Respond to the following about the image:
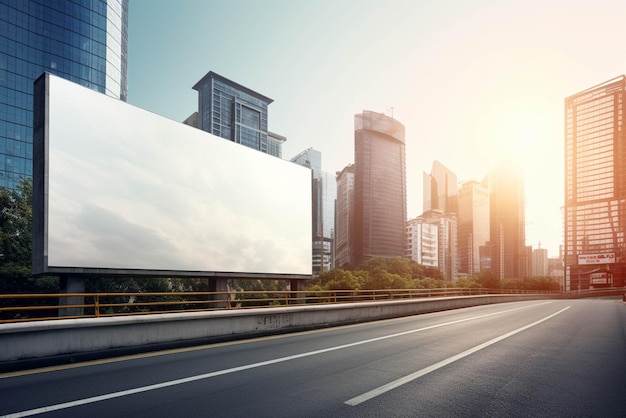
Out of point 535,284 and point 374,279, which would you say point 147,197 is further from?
point 535,284

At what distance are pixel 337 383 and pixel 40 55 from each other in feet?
343

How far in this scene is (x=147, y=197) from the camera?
66.5 feet

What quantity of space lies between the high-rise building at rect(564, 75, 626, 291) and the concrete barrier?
614 feet

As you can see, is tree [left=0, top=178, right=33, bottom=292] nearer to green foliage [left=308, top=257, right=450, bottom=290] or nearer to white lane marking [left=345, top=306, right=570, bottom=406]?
white lane marking [left=345, top=306, right=570, bottom=406]

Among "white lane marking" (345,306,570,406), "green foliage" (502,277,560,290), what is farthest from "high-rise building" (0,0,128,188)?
"green foliage" (502,277,560,290)

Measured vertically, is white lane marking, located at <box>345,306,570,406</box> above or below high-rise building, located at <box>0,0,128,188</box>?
below

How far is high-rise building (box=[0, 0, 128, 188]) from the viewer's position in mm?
80125

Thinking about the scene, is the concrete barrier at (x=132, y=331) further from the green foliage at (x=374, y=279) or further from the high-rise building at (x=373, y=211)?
the high-rise building at (x=373, y=211)

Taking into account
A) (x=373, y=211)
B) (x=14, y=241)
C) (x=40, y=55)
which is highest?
(x=40, y=55)

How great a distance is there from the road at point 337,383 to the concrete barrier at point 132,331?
0.59 m

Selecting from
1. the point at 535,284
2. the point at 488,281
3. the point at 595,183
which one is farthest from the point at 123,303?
the point at 595,183

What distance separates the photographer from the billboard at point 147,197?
17094 mm

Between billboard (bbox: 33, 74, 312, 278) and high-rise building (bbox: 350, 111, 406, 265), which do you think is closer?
billboard (bbox: 33, 74, 312, 278)

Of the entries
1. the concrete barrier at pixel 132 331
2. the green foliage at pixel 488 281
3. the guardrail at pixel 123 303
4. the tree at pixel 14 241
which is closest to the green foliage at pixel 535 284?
the green foliage at pixel 488 281
